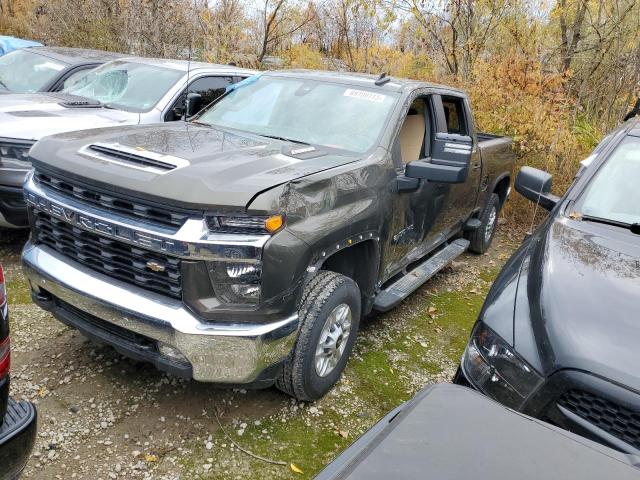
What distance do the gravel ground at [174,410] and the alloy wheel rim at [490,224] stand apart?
2.53 metres

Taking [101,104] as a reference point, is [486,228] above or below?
below

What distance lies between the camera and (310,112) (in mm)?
3809

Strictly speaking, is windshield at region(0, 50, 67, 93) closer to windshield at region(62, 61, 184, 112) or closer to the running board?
windshield at region(62, 61, 184, 112)

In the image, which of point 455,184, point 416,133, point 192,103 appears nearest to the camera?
point 455,184

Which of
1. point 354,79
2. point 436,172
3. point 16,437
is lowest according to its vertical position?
point 16,437

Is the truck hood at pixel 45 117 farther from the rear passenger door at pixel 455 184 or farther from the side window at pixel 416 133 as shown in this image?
the rear passenger door at pixel 455 184

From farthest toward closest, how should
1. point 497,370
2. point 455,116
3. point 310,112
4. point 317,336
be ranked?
1. point 455,116
2. point 310,112
3. point 317,336
4. point 497,370

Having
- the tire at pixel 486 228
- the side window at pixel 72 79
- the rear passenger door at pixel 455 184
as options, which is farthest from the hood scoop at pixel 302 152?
the side window at pixel 72 79

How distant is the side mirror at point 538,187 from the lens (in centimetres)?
357

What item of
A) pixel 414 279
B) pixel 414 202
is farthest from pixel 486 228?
pixel 414 202

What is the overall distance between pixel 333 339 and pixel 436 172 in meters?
1.29

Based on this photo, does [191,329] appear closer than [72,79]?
Yes

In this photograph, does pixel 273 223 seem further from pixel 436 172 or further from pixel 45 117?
pixel 45 117

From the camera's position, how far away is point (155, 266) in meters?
2.49
